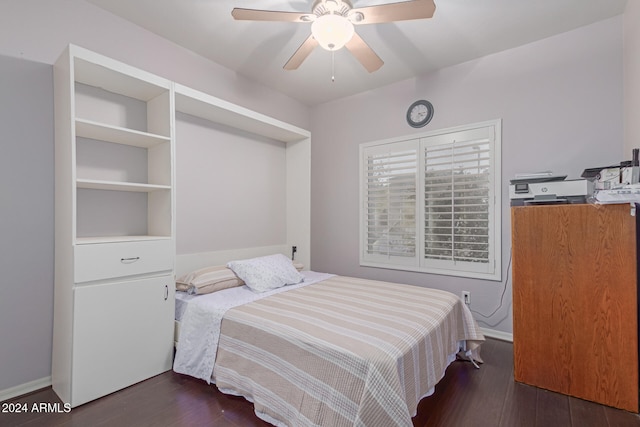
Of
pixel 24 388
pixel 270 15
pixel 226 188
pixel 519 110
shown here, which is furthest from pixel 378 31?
pixel 24 388

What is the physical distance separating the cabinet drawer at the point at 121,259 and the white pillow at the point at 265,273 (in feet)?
1.92

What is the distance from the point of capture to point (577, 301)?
1962mm

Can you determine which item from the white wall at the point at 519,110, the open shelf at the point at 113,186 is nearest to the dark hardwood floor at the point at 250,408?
the white wall at the point at 519,110

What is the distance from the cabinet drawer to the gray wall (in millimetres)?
455

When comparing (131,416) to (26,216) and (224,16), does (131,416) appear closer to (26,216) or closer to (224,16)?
(26,216)

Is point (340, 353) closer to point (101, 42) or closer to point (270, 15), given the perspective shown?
point (270, 15)

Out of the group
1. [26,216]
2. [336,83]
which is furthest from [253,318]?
[336,83]

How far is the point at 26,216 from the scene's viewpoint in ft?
6.48

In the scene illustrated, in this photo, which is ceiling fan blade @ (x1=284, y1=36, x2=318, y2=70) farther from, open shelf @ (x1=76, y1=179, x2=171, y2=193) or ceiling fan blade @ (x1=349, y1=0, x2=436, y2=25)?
open shelf @ (x1=76, y1=179, x2=171, y2=193)

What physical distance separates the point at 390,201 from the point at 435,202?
20.1 inches

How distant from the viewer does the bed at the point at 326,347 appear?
1.36 m

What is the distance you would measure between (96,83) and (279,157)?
6.45ft

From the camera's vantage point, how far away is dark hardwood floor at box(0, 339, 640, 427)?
1693 mm

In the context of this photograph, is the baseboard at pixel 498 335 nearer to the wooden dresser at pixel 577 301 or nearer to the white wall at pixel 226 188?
the wooden dresser at pixel 577 301
